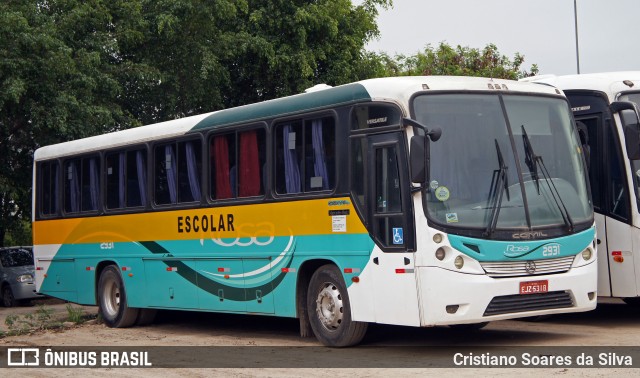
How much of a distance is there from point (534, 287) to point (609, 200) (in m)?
2.84

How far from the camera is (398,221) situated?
1205cm

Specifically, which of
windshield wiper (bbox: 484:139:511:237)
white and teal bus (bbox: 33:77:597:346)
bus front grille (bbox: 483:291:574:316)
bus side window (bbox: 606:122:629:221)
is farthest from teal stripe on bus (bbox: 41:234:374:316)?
bus side window (bbox: 606:122:629:221)

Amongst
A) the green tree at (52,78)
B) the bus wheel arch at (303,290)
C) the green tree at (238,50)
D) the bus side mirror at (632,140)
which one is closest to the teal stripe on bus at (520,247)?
the bus side mirror at (632,140)

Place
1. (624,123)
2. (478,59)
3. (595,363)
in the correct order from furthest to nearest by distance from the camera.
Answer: (478,59), (624,123), (595,363)

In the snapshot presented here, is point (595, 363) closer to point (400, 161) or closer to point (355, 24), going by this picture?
point (400, 161)

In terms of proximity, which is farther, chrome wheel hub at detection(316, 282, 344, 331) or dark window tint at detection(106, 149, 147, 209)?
dark window tint at detection(106, 149, 147, 209)

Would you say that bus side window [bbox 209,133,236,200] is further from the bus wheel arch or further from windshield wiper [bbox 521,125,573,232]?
windshield wiper [bbox 521,125,573,232]

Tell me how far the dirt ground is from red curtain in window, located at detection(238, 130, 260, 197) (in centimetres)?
207

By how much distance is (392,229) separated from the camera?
12.1 m

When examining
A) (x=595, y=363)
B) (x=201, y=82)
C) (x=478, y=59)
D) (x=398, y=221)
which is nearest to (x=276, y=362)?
(x=398, y=221)

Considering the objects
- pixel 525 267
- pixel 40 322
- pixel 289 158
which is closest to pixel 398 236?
pixel 525 267

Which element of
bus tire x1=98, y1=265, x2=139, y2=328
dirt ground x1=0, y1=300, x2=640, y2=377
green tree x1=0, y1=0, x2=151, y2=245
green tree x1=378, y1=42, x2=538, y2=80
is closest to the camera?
dirt ground x1=0, y1=300, x2=640, y2=377

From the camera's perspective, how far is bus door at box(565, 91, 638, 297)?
1409cm

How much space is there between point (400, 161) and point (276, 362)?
2.66 m
